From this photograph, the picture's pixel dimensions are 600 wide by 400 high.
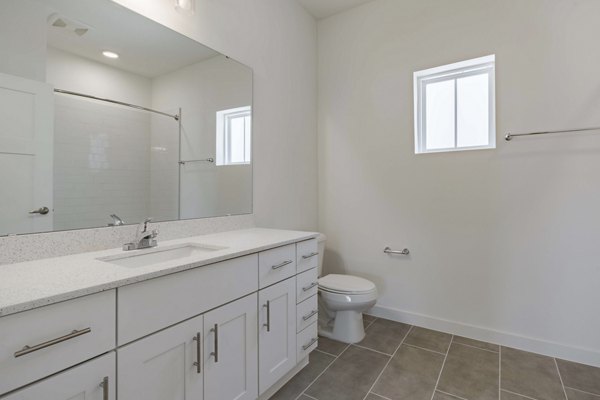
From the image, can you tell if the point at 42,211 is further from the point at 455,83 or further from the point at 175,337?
the point at 455,83

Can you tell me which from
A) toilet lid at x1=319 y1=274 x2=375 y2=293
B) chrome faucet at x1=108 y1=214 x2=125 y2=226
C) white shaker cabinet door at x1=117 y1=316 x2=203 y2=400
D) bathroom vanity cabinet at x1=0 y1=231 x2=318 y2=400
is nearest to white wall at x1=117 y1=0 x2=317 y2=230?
toilet lid at x1=319 y1=274 x2=375 y2=293

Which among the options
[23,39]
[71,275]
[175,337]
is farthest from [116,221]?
[23,39]

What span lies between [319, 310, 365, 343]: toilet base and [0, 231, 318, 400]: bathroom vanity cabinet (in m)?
0.52

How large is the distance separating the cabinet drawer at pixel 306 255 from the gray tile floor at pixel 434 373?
0.65m

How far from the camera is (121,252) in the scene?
1.29m

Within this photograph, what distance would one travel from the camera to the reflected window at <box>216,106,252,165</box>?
1942mm

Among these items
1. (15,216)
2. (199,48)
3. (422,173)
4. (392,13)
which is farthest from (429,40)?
(15,216)

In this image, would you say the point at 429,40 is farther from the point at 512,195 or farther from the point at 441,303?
the point at 441,303

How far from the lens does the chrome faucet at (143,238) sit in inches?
52.9

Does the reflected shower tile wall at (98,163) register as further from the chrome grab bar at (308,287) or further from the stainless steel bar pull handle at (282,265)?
the chrome grab bar at (308,287)

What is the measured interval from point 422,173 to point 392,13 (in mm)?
1363

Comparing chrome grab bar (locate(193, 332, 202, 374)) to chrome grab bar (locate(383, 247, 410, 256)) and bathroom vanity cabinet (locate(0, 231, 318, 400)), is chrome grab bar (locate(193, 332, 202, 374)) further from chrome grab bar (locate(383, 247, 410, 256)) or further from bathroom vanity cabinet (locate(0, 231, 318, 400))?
chrome grab bar (locate(383, 247, 410, 256))

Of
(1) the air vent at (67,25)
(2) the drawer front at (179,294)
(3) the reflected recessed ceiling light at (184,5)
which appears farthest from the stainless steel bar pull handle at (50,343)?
(3) the reflected recessed ceiling light at (184,5)

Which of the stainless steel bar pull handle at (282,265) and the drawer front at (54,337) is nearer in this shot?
the drawer front at (54,337)
